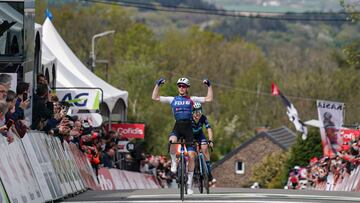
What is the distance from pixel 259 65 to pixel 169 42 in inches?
849

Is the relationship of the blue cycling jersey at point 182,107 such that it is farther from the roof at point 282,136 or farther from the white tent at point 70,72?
the roof at point 282,136

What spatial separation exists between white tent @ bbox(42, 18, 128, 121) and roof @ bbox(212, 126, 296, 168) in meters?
74.6

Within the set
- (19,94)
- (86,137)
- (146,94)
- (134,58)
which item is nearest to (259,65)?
(134,58)

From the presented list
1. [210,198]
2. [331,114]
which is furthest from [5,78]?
[331,114]

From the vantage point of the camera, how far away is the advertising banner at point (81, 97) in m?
39.3

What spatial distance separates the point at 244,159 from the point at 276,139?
5.94 m

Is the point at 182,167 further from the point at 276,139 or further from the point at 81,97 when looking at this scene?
the point at 276,139

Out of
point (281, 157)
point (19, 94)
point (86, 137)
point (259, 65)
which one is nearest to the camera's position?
point (19, 94)

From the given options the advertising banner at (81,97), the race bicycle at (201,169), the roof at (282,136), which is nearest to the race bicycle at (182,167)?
the race bicycle at (201,169)

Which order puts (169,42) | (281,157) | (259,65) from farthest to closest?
(169,42)
(259,65)
(281,157)

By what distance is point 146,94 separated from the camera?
11512 centimetres

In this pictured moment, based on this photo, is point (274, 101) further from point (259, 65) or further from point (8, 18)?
point (8, 18)

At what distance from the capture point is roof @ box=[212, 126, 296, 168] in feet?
404

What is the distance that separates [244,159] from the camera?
128500mm
